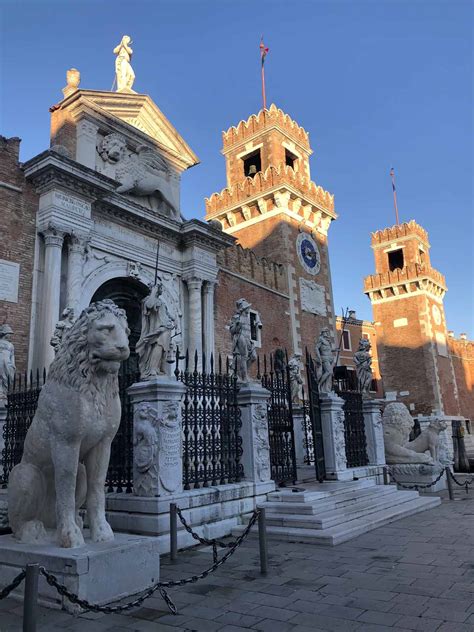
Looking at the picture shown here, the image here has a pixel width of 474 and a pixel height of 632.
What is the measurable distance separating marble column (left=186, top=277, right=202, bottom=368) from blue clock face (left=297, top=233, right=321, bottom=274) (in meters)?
8.46

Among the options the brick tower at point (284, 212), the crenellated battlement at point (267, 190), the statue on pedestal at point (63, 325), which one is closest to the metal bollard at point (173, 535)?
the statue on pedestal at point (63, 325)

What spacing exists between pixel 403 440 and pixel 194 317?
7169 millimetres

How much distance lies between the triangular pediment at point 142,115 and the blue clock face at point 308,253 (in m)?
7.76

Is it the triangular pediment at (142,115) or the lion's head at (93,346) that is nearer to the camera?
the lion's head at (93,346)

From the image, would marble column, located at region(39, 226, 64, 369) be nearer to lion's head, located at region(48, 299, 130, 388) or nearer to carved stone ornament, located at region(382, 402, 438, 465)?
lion's head, located at region(48, 299, 130, 388)

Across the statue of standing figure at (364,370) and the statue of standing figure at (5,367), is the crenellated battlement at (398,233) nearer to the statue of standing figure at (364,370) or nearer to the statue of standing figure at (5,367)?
the statue of standing figure at (364,370)

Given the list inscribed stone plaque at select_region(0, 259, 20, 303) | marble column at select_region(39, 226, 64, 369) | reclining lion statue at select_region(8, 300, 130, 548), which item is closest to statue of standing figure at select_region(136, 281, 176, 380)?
reclining lion statue at select_region(8, 300, 130, 548)

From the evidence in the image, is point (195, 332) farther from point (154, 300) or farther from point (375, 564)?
point (375, 564)

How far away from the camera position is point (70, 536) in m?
4.51

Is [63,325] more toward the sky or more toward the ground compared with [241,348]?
more toward the sky

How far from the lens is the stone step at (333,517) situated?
7199 mm

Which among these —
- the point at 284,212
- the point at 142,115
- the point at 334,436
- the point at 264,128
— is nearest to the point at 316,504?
the point at 334,436

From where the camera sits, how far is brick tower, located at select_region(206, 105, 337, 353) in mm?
22641

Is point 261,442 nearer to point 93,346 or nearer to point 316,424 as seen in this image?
point 316,424
